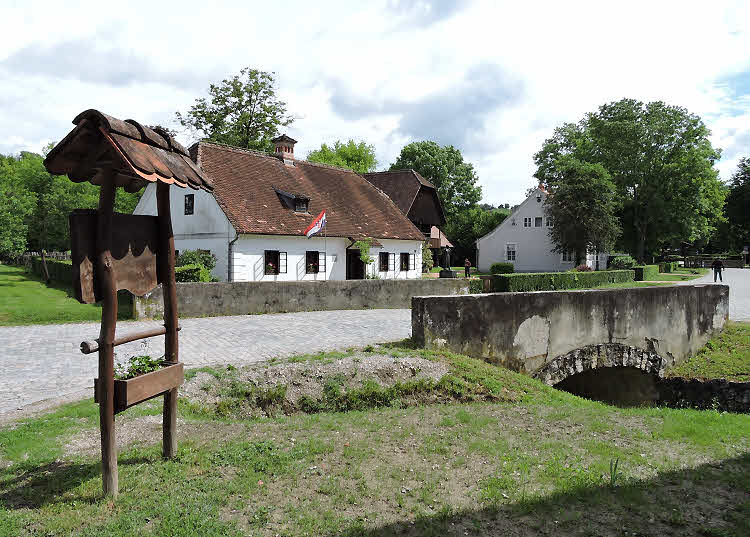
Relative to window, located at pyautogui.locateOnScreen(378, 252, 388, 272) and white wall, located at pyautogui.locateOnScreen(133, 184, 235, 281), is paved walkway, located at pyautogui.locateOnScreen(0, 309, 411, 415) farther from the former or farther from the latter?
window, located at pyautogui.locateOnScreen(378, 252, 388, 272)

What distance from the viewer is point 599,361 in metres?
13.1

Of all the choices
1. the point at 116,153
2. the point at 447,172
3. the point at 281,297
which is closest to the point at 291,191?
the point at 281,297

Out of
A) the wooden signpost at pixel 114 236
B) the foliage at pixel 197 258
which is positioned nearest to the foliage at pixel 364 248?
the foliage at pixel 197 258

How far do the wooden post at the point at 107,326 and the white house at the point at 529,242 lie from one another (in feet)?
162

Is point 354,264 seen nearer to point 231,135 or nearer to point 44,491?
point 231,135

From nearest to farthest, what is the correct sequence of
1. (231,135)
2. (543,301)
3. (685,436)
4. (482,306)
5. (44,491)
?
(44,491)
(685,436)
(482,306)
(543,301)
(231,135)

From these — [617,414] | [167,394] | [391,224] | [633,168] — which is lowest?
[617,414]

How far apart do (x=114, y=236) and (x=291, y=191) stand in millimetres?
25421

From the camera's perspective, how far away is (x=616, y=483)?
5254 mm

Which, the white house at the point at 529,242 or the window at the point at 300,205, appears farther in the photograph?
the white house at the point at 529,242

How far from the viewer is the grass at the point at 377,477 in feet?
14.0

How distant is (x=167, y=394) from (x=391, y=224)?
28679 millimetres

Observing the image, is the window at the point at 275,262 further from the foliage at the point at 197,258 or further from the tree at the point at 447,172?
the tree at the point at 447,172

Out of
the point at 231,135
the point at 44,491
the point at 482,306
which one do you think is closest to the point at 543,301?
the point at 482,306
